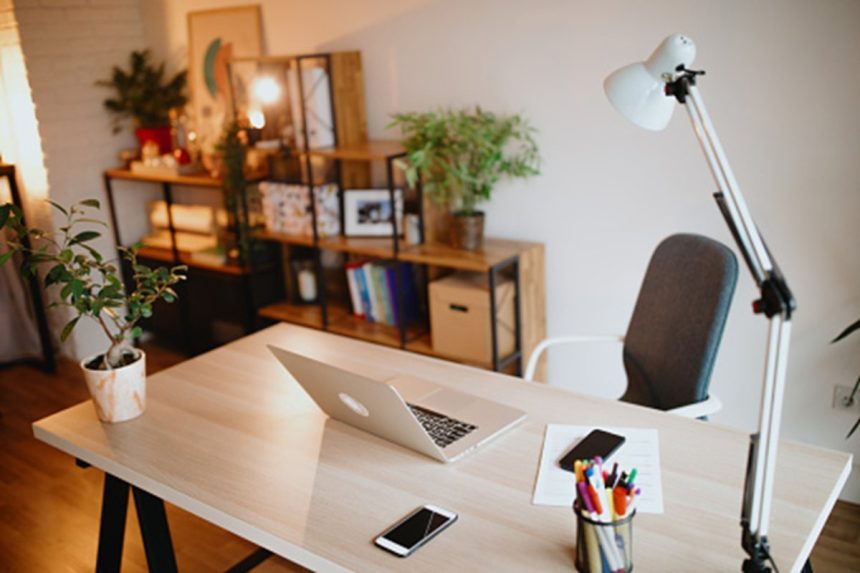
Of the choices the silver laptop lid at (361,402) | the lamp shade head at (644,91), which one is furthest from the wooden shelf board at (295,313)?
the lamp shade head at (644,91)

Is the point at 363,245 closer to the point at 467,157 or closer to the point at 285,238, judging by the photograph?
the point at 285,238

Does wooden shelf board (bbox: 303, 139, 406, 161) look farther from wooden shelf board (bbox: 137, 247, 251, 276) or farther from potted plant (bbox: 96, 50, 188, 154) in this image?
potted plant (bbox: 96, 50, 188, 154)

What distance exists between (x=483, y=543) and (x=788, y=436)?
6.29 feet

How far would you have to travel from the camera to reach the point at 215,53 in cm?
432

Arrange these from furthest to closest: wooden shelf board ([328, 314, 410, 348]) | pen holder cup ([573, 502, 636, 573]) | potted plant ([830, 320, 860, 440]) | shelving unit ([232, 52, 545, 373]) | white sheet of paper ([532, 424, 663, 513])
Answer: wooden shelf board ([328, 314, 410, 348]), shelving unit ([232, 52, 545, 373]), potted plant ([830, 320, 860, 440]), white sheet of paper ([532, 424, 663, 513]), pen holder cup ([573, 502, 636, 573])

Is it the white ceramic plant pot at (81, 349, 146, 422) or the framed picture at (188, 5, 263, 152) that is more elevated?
the framed picture at (188, 5, 263, 152)

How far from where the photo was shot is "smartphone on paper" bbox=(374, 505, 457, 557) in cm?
150

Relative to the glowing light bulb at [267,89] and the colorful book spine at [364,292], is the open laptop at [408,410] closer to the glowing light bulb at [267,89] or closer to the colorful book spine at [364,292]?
the colorful book spine at [364,292]

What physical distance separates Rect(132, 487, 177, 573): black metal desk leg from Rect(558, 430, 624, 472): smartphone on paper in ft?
3.33

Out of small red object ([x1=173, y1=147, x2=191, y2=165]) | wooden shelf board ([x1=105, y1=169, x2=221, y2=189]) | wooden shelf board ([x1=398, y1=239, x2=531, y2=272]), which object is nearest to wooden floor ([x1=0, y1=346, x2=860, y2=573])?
wooden shelf board ([x1=398, y1=239, x2=531, y2=272])

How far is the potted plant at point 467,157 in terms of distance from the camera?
321cm

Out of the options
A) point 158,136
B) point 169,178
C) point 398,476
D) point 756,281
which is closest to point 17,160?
point 158,136

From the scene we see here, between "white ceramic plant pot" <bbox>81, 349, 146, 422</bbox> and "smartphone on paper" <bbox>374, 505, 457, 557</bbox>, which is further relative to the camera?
"white ceramic plant pot" <bbox>81, 349, 146, 422</bbox>

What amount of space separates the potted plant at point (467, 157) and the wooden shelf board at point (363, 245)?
29cm
